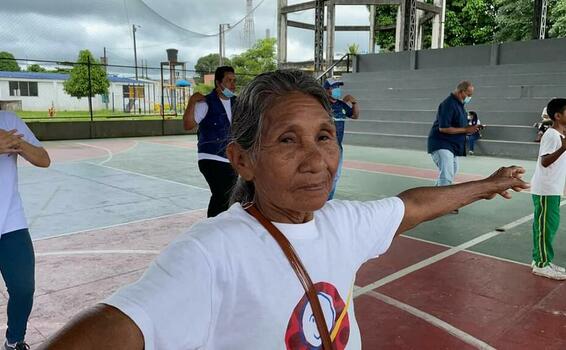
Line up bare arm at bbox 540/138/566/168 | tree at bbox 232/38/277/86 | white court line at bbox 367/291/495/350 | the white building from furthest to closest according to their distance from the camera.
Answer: tree at bbox 232/38/277/86, the white building, bare arm at bbox 540/138/566/168, white court line at bbox 367/291/495/350

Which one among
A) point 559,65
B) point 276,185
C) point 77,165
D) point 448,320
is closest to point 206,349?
point 276,185

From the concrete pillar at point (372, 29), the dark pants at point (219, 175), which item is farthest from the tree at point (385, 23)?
the dark pants at point (219, 175)

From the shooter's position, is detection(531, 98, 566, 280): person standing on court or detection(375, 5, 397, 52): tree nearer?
detection(531, 98, 566, 280): person standing on court

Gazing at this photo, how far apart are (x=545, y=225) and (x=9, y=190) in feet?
13.4

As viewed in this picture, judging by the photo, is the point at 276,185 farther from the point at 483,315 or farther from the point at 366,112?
the point at 366,112

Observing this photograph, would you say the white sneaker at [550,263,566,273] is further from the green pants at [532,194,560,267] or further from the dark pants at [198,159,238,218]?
the dark pants at [198,159,238,218]

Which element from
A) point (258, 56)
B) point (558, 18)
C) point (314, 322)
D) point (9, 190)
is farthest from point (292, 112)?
point (258, 56)

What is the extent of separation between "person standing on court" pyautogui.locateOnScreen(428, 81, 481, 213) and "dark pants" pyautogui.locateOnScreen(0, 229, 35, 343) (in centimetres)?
516

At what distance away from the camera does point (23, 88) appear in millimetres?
33844

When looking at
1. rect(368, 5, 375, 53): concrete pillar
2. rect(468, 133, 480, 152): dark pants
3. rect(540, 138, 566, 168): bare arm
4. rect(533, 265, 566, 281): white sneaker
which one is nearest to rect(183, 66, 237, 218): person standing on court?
rect(540, 138, 566, 168): bare arm

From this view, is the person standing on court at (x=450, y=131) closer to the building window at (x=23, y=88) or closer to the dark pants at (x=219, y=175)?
the dark pants at (x=219, y=175)

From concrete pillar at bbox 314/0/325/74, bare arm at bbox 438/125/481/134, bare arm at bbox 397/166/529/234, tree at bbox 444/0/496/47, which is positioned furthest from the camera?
tree at bbox 444/0/496/47

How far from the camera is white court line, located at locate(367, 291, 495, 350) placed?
9.50 feet

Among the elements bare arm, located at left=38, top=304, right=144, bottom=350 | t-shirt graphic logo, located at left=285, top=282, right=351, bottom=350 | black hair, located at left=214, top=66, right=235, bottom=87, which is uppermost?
black hair, located at left=214, top=66, right=235, bottom=87
